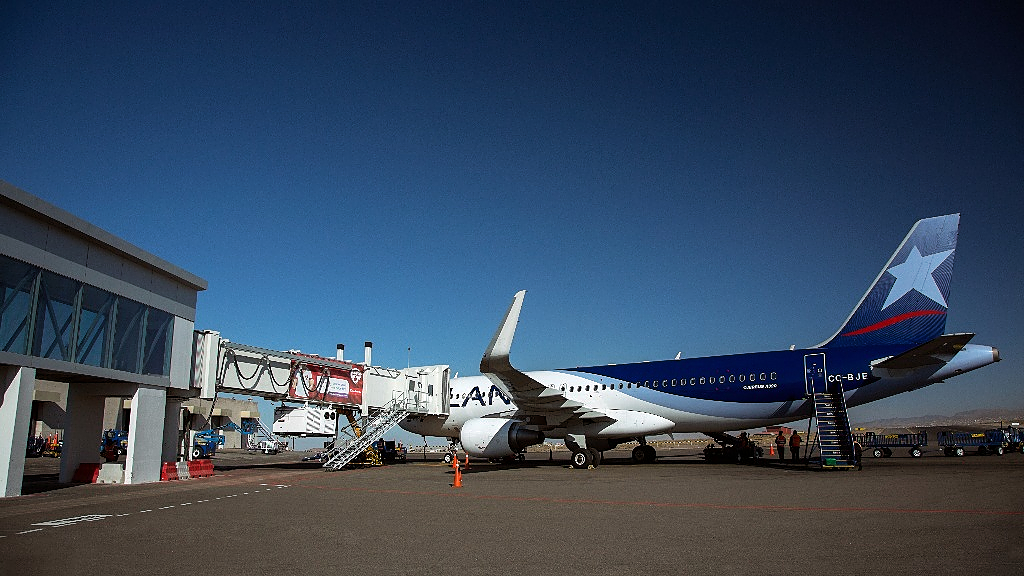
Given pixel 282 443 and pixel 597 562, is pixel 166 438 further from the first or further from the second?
pixel 282 443

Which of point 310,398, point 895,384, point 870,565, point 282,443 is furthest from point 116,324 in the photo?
point 282,443

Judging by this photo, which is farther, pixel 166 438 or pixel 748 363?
pixel 748 363

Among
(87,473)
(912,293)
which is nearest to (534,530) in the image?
(87,473)

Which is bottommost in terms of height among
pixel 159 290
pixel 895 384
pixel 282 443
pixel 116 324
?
pixel 282 443

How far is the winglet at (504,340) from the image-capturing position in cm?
1942

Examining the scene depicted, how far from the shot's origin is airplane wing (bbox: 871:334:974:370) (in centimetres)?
1888

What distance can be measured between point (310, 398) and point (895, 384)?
2057 cm

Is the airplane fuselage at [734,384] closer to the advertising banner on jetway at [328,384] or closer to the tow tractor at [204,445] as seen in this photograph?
the advertising banner on jetway at [328,384]

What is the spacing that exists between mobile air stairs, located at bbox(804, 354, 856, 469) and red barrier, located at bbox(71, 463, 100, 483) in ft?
69.8

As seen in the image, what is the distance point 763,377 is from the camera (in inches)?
883

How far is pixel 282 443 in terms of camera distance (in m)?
59.6

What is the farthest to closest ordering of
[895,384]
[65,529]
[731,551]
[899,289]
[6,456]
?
1. [899,289]
2. [895,384]
3. [6,456]
4. [65,529]
5. [731,551]

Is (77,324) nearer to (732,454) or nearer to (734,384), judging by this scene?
(734,384)

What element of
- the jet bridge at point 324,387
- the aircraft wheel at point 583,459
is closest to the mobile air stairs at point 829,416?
the aircraft wheel at point 583,459
